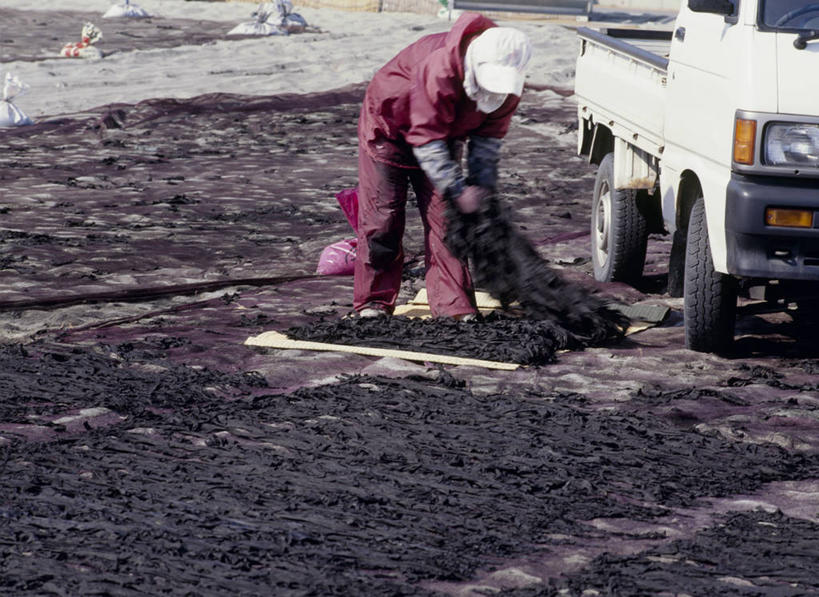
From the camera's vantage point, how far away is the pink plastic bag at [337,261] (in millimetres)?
7883

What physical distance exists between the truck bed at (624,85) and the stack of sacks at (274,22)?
1554 cm

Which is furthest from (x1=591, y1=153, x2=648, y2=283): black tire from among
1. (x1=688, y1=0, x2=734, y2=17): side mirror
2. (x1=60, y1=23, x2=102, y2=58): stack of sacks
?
(x1=60, y1=23, x2=102, y2=58): stack of sacks

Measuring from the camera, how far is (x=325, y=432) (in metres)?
4.79

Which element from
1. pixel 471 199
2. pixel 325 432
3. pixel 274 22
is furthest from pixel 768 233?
pixel 274 22

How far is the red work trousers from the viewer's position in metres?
6.24

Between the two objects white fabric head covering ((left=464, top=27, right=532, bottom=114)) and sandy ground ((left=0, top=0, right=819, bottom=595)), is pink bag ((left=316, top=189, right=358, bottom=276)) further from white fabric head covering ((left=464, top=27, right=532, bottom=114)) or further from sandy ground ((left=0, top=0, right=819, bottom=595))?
white fabric head covering ((left=464, top=27, right=532, bottom=114))

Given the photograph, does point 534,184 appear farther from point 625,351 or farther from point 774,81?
point 774,81

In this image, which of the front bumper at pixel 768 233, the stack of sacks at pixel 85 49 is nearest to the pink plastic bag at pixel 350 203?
the front bumper at pixel 768 233

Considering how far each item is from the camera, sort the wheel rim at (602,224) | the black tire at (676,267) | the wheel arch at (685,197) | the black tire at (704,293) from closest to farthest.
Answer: the black tire at (704,293), the wheel arch at (685,197), the black tire at (676,267), the wheel rim at (602,224)

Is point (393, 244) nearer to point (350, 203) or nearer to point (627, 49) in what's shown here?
point (350, 203)

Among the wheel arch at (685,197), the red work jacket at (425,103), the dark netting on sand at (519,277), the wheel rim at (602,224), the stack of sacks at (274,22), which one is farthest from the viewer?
the stack of sacks at (274,22)

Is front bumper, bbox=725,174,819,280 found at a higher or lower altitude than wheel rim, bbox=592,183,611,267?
higher

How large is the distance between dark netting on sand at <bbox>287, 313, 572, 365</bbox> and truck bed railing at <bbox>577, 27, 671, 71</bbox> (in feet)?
5.18

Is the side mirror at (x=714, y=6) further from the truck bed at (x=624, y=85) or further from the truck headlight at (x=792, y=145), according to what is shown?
the truck bed at (x=624, y=85)
